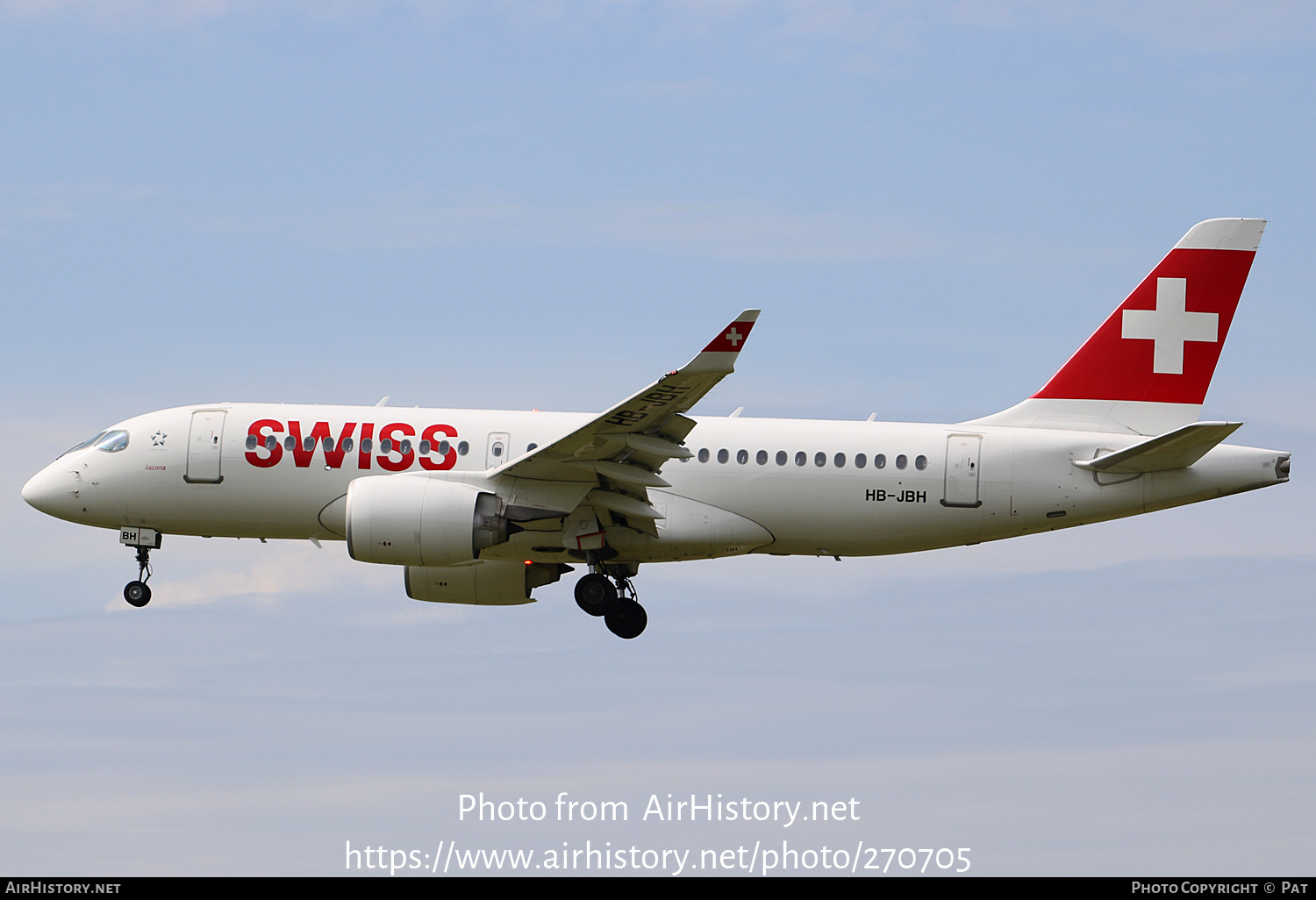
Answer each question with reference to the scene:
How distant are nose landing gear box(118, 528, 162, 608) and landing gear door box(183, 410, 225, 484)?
1.72 metres

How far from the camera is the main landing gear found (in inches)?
1211

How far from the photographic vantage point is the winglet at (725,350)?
25188 millimetres

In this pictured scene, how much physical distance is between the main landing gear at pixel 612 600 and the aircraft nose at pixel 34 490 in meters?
11.9

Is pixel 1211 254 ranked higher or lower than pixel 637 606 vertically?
higher

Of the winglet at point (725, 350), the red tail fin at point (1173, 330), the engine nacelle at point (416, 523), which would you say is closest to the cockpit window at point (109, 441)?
the engine nacelle at point (416, 523)

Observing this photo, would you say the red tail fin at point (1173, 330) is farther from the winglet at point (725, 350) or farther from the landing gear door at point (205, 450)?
the landing gear door at point (205, 450)

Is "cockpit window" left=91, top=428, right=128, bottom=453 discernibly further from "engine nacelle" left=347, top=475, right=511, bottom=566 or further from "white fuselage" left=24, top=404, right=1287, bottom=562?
"engine nacelle" left=347, top=475, right=511, bottom=566

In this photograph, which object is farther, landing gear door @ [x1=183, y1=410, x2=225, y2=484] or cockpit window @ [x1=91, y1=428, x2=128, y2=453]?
cockpit window @ [x1=91, y1=428, x2=128, y2=453]

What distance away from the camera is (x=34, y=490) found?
32.7 m

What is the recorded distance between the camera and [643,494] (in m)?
29.6

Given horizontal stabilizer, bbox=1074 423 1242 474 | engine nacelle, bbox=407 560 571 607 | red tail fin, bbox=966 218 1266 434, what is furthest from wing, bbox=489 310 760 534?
horizontal stabilizer, bbox=1074 423 1242 474

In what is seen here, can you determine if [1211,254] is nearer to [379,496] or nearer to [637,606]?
[637,606]

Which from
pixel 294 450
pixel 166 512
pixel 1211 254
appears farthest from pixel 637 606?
pixel 1211 254

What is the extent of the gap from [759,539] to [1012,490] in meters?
5.19
